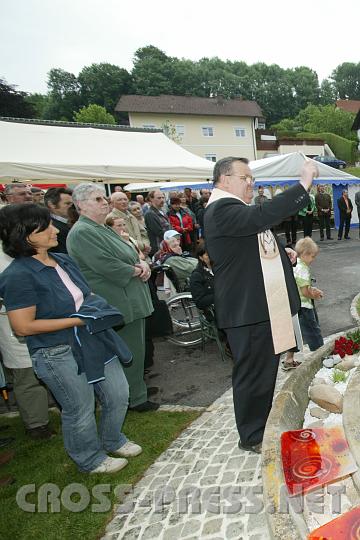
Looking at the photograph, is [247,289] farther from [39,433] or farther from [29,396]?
[39,433]

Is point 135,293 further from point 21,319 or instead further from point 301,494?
point 301,494

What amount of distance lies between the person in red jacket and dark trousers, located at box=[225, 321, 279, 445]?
24.8 feet

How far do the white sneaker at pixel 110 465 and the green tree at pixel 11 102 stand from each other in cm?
3660

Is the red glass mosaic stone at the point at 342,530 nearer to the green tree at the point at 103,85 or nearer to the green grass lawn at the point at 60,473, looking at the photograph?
the green grass lawn at the point at 60,473

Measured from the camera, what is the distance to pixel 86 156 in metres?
6.17

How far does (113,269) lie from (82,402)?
3.97 feet

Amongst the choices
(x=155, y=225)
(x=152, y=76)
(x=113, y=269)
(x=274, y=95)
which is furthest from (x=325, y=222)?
(x=274, y=95)

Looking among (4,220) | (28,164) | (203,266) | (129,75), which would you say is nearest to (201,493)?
(4,220)

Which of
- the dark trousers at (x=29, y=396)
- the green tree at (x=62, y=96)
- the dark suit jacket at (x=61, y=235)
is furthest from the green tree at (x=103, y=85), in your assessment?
the dark trousers at (x=29, y=396)

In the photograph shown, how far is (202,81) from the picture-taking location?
74.2 metres

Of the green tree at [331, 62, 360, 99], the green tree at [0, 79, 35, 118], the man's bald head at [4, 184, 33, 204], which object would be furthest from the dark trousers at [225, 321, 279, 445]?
the green tree at [331, 62, 360, 99]

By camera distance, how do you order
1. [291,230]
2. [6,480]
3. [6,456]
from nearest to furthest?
[6,480] < [6,456] < [291,230]

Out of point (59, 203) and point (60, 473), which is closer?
point (60, 473)

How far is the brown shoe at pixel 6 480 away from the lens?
300cm
